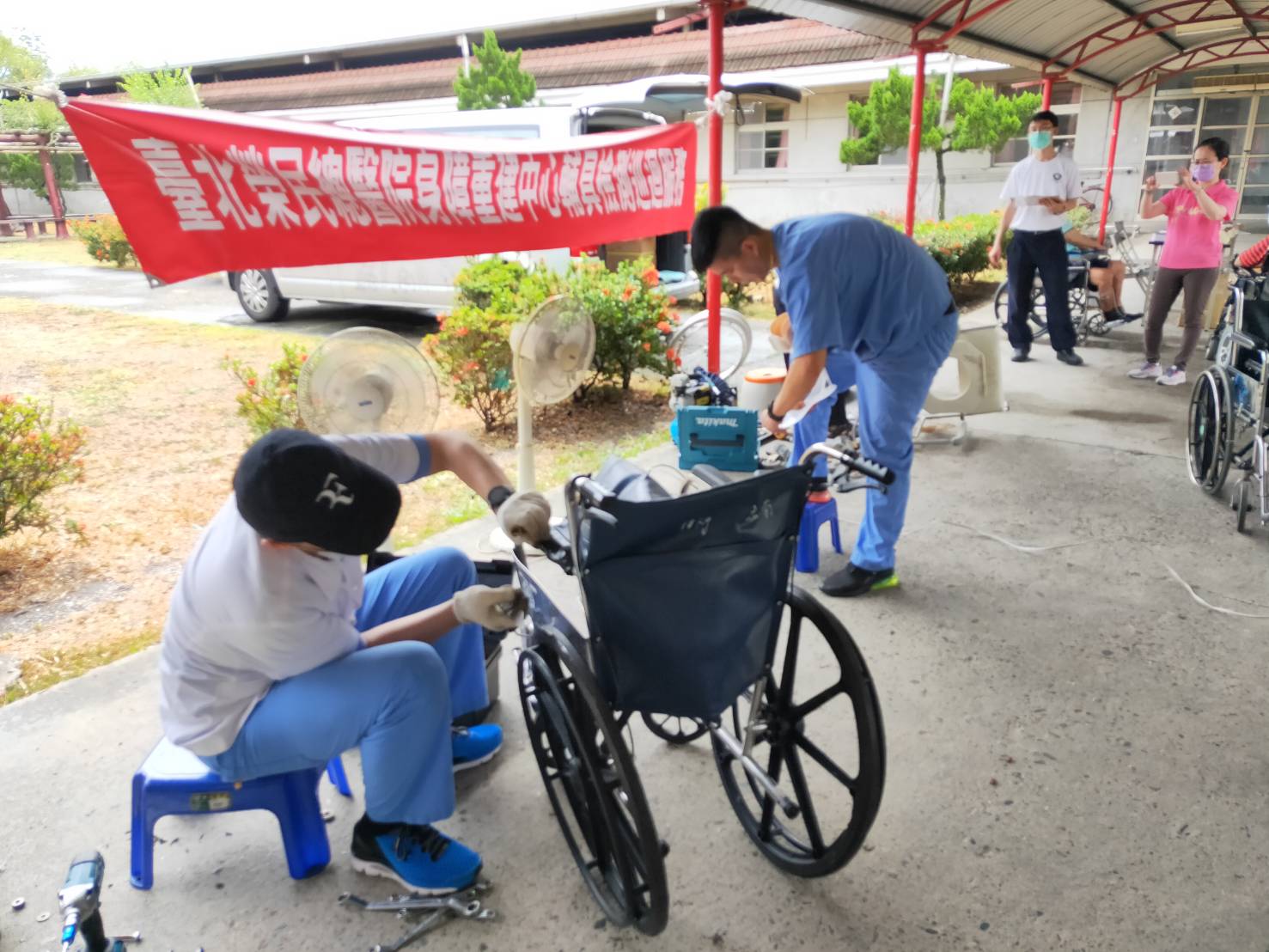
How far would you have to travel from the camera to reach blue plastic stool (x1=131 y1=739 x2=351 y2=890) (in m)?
1.84

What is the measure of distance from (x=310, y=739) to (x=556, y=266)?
5836mm

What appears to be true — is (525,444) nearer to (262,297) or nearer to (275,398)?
(275,398)

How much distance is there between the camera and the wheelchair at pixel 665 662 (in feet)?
5.33

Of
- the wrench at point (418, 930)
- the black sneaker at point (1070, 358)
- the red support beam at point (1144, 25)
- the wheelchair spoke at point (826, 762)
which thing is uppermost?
the red support beam at point (1144, 25)

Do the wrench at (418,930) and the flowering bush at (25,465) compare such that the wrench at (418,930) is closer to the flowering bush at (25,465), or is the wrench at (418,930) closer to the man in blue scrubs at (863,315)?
the man in blue scrubs at (863,315)

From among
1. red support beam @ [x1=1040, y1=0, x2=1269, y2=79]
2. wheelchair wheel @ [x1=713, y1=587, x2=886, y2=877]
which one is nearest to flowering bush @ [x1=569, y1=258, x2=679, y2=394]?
wheelchair wheel @ [x1=713, y1=587, x2=886, y2=877]

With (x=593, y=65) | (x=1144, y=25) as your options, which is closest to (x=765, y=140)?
(x=593, y=65)

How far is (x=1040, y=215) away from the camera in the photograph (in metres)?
6.21

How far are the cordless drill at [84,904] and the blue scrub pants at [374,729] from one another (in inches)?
12.1

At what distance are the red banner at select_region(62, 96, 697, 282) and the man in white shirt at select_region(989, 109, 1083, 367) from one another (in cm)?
385

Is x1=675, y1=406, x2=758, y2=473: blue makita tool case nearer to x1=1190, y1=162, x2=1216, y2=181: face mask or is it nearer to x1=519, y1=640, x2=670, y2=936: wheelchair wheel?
x1=519, y1=640, x2=670, y2=936: wheelchair wheel

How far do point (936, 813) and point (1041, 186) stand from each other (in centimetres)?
537

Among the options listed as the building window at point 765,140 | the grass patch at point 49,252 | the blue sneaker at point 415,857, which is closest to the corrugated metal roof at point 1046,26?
the blue sneaker at point 415,857

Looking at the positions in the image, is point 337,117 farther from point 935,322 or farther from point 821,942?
point 821,942
